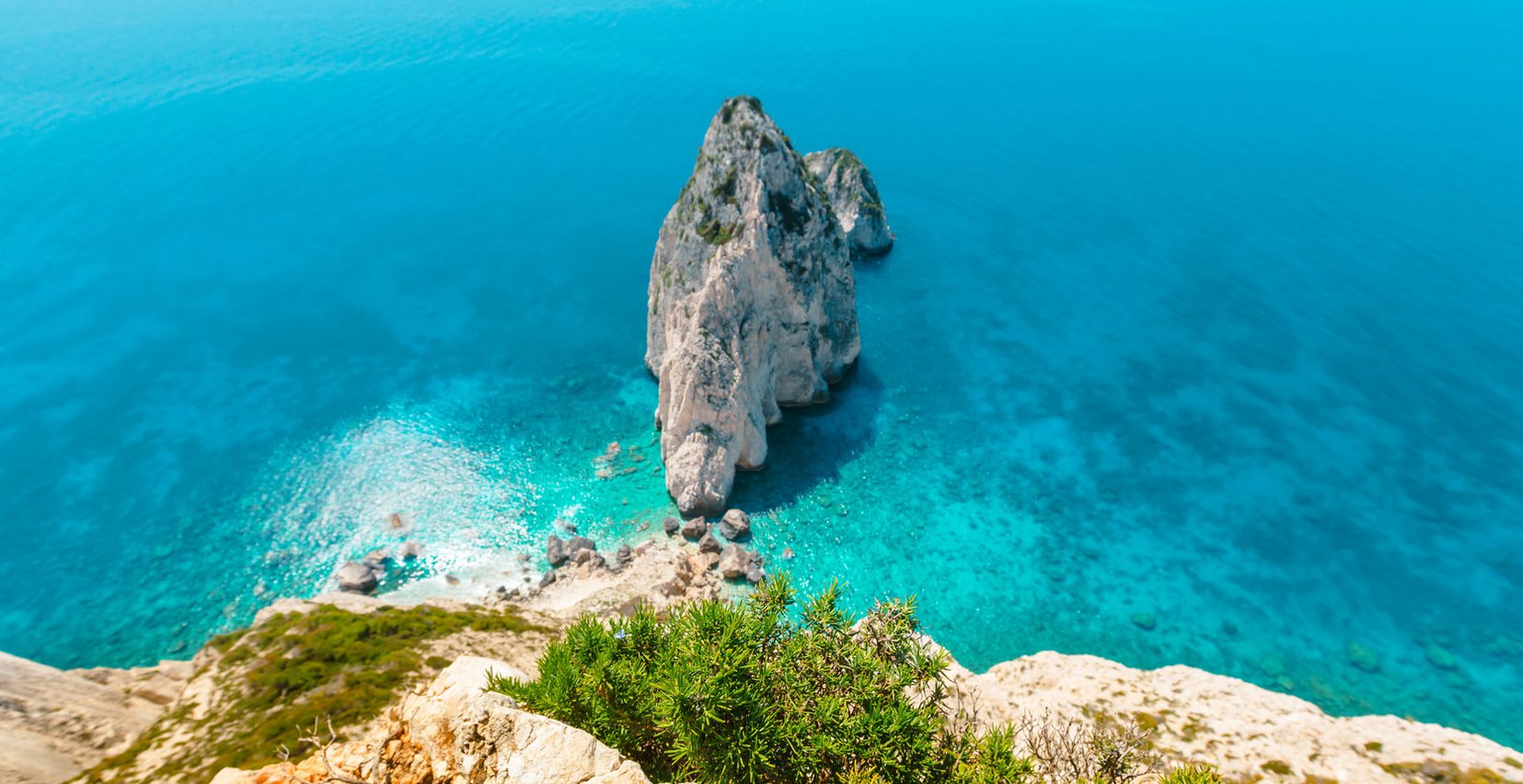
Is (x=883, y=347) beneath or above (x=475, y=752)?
above

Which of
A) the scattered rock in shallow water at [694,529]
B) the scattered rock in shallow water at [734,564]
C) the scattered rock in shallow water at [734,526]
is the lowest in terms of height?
the scattered rock in shallow water at [734,564]

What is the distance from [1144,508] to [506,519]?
3970cm

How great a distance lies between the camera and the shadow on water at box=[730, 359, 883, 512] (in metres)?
45.7

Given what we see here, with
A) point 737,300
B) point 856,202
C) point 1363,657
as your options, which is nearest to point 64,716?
point 737,300

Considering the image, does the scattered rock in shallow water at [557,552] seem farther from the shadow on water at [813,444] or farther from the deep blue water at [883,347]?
the shadow on water at [813,444]

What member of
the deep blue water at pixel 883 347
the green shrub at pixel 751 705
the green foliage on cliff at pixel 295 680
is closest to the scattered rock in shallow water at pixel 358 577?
the deep blue water at pixel 883 347

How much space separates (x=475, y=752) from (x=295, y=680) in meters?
20.3

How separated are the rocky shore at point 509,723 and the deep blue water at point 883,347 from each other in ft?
29.3

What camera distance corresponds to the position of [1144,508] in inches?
1827

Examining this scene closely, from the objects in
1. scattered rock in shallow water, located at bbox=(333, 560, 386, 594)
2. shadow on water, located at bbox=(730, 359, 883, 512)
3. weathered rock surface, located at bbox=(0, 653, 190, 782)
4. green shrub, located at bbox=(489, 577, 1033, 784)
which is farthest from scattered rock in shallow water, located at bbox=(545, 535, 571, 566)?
green shrub, located at bbox=(489, 577, 1033, 784)

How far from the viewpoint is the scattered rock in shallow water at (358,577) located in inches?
1566

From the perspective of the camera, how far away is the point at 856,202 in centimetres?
7081

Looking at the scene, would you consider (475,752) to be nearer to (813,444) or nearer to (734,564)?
(734,564)

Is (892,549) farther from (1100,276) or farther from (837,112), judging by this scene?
(837,112)
